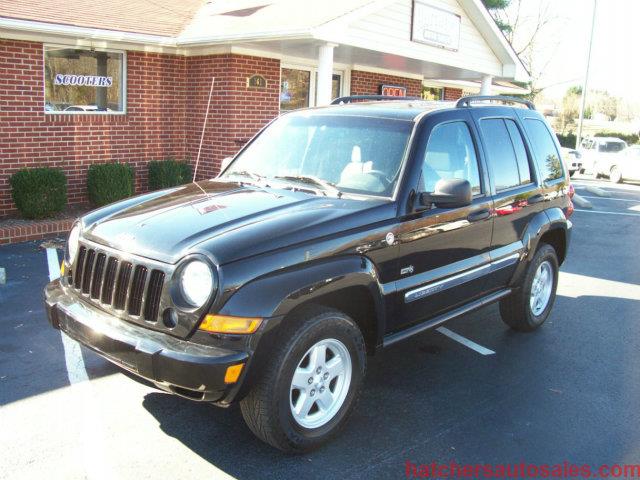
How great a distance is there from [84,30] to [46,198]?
8.54 feet

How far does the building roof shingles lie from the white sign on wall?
4.31 metres

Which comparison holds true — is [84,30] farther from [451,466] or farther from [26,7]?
[451,466]

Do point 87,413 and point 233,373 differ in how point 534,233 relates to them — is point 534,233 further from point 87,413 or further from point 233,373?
point 87,413

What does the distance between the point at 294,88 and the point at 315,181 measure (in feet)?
30.8

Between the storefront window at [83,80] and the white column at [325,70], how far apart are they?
347 centimetres

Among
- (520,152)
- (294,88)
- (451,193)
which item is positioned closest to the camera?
(451,193)

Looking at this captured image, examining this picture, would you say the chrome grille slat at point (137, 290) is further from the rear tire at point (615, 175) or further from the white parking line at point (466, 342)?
the rear tire at point (615, 175)

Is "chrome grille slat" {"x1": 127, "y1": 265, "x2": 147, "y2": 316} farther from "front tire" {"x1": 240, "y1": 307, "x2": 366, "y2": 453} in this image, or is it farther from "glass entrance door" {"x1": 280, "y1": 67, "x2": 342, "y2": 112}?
"glass entrance door" {"x1": 280, "y1": 67, "x2": 342, "y2": 112}

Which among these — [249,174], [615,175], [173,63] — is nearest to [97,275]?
[249,174]

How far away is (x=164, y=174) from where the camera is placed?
11.4m

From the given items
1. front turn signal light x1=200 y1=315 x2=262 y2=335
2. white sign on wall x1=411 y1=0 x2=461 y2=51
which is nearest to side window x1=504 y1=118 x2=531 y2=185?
front turn signal light x1=200 y1=315 x2=262 y2=335

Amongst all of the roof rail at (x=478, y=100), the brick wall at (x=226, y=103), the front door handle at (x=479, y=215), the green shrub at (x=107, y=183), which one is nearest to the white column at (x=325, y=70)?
the brick wall at (x=226, y=103)

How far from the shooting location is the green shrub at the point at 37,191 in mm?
9258

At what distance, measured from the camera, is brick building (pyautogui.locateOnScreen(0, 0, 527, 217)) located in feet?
32.2
